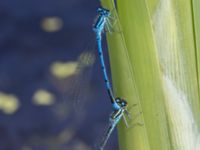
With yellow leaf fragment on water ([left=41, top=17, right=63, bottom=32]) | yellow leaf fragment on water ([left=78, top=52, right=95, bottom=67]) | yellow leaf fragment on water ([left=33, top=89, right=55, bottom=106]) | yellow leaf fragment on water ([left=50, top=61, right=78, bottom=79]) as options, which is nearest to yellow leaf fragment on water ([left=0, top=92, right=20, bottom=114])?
yellow leaf fragment on water ([left=33, top=89, right=55, bottom=106])

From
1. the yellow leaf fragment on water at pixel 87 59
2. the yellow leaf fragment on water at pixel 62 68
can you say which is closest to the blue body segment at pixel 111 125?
the yellow leaf fragment on water at pixel 87 59

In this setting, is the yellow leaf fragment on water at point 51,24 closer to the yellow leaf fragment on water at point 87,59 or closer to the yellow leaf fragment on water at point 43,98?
the yellow leaf fragment on water at point 43,98

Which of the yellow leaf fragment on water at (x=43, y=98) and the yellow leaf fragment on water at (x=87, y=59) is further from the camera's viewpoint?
the yellow leaf fragment on water at (x=43, y=98)

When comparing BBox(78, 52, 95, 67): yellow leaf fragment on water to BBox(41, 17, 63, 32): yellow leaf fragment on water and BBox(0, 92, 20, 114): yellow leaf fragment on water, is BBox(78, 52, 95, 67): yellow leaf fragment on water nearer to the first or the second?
BBox(0, 92, 20, 114): yellow leaf fragment on water

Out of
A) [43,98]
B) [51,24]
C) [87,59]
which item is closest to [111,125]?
[87,59]

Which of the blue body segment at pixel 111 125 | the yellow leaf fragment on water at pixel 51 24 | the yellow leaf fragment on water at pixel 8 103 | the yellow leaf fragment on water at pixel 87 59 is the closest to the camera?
the blue body segment at pixel 111 125

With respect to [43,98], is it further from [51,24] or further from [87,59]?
[87,59]
